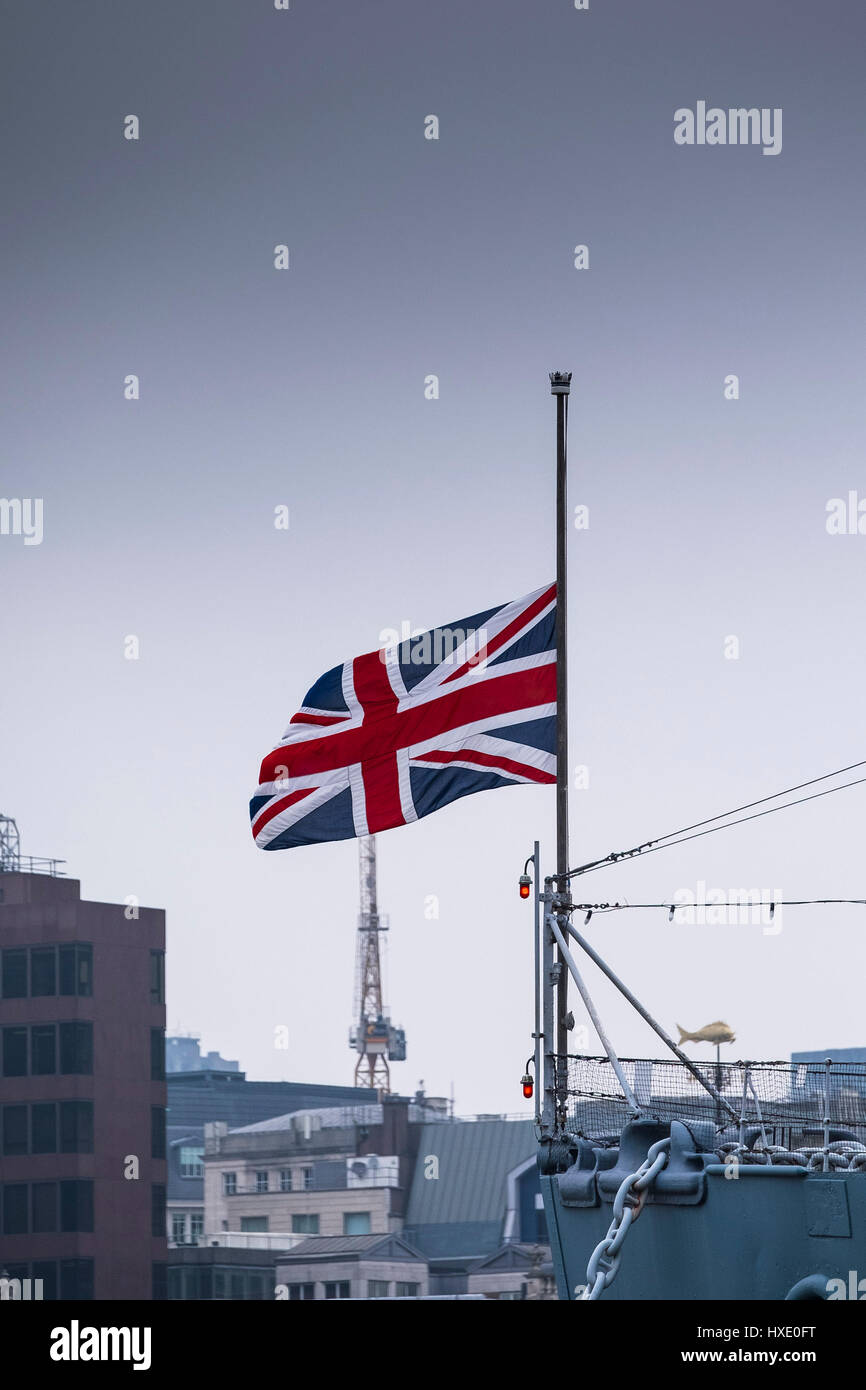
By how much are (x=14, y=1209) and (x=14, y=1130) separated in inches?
182

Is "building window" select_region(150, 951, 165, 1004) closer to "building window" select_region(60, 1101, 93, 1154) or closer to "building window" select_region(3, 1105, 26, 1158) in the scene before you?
"building window" select_region(60, 1101, 93, 1154)

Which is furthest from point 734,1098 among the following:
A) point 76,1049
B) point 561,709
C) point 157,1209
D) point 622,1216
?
point 157,1209

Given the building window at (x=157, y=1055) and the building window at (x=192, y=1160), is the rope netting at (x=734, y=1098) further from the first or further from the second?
the building window at (x=192, y=1160)

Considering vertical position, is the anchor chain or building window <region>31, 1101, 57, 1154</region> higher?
the anchor chain

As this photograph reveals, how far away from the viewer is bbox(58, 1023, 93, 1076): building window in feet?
414

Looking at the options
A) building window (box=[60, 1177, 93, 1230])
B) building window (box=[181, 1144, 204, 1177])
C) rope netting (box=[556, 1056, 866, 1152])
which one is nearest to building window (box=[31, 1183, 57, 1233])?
building window (box=[60, 1177, 93, 1230])

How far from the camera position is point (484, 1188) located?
151750 mm

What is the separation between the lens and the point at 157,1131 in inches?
5231

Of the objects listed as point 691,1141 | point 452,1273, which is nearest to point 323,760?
point 691,1141

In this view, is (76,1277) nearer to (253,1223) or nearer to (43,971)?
(43,971)

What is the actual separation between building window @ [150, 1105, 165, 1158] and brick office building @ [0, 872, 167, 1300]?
11.9 inches

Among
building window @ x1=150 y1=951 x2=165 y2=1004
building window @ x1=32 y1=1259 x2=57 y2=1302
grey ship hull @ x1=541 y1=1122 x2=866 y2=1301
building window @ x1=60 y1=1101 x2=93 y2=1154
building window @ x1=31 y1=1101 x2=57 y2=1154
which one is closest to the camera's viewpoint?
grey ship hull @ x1=541 y1=1122 x2=866 y2=1301

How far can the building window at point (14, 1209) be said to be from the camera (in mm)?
123750
